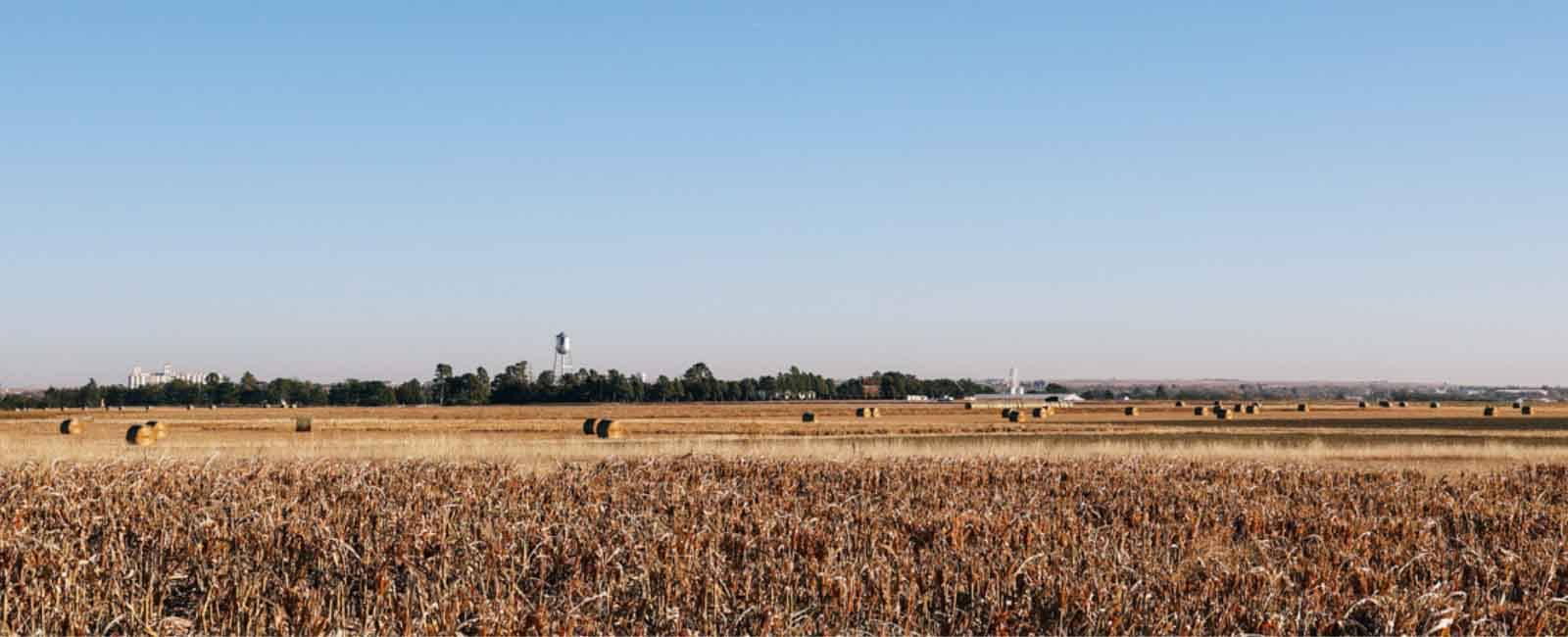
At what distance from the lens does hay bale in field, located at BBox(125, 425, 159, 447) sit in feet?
170

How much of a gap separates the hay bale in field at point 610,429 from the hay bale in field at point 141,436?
1682 centimetres

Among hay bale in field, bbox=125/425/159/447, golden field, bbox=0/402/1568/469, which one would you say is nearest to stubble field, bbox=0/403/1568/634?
golden field, bbox=0/402/1568/469

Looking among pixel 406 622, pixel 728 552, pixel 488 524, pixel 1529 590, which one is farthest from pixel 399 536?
pixel 1529 590

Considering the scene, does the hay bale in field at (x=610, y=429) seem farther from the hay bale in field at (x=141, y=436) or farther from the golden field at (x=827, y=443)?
the hay bale in field at (x=141, y=436)

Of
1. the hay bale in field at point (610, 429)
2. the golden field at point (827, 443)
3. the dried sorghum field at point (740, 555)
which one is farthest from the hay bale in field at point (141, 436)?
the dried sorghum field at point (740, 555)

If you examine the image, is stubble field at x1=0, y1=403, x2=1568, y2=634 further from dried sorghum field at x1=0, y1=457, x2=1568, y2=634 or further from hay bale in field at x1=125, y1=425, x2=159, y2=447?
hay bale in field at x1=125, y1=425, x2=159, y2=447

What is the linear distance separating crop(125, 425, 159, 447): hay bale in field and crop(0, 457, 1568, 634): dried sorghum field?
2999 centimetres

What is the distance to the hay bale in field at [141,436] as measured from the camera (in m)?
51.9

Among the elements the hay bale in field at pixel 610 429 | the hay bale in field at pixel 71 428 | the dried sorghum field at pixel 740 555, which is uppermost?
the hay bale in field at pixel 71 428

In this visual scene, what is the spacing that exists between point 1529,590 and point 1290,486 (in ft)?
37.8

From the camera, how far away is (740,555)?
15453mm

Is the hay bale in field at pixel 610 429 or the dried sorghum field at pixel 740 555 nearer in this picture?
the dried sorghum field at pixel 740 555

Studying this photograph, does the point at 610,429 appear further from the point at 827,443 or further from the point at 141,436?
the point at 141,436

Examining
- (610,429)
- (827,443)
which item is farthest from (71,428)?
(827,443)
